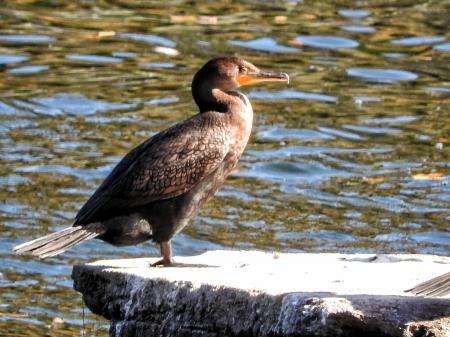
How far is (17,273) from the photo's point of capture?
10164mm

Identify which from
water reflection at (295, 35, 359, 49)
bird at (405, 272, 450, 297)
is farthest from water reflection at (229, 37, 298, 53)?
bird at (405, 272, 450, 297)

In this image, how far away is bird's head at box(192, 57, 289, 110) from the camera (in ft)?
26.6

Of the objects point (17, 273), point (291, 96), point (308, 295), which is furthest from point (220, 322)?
point (291, 96)

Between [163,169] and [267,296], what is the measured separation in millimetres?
1369

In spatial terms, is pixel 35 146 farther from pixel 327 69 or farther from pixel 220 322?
pixel 220 322

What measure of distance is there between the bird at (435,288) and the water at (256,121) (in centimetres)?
322

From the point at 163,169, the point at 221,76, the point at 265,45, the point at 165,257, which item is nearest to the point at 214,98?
the point at 221,76

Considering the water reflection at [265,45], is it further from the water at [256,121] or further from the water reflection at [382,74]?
the water reflection at [382,74]

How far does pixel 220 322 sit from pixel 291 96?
783 centimetres

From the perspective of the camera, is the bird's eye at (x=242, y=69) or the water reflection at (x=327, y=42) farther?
the water reflection at (x=327, y=42)

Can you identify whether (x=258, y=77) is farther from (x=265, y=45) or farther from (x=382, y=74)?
(x=265, y=45)

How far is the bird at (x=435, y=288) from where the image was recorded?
6.08 metres

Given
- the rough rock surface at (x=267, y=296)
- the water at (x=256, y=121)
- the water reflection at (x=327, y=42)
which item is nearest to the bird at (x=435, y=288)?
the rough rock surface at (x=267, y=296)

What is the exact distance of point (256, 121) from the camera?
13648mm
